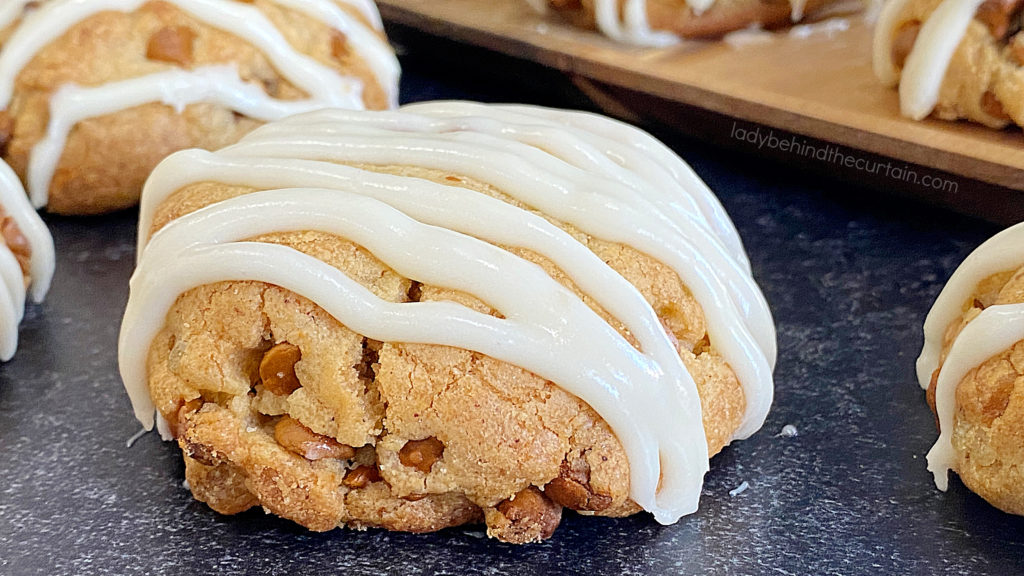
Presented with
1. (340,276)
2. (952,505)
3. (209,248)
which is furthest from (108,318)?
(952,505)

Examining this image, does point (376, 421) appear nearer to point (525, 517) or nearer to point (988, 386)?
point (525, 517)

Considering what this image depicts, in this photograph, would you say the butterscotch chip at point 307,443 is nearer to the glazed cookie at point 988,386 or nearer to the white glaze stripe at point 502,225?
the white glaze stripe at point 502,225

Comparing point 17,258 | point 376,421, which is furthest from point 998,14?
point 17,258

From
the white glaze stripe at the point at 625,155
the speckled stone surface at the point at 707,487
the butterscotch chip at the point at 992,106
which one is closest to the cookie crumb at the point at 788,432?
the speckled stone surface at the point at 707,487

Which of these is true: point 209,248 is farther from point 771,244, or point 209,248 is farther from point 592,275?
point 771,244

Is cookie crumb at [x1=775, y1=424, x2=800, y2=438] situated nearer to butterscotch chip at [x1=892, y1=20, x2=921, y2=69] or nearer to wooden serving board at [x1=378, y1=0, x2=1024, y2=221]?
wooden serving board at [x1=378, y1=0, x2=1024, y2=221]

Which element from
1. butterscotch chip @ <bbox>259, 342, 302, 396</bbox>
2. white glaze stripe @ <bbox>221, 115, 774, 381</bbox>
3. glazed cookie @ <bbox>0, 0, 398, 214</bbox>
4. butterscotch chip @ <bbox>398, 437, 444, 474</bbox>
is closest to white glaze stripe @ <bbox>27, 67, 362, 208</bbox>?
glazed cookie @ <bbox>0, 0, 398, 214</bbox>

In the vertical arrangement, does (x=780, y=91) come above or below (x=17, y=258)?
above
